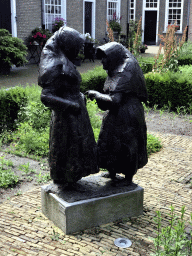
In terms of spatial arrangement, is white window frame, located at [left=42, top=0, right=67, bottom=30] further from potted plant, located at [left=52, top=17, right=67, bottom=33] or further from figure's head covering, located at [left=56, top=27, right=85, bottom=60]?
figure's head covering, located at [left=56, top=27, right=85, bottom=60]

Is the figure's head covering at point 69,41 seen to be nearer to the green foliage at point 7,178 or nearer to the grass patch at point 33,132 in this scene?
the green foliage at point 7,178

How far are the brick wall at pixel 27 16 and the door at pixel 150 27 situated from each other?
47.8 feet

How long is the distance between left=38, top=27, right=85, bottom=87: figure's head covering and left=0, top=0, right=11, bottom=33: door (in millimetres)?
11954

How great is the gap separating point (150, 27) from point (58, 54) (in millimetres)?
26834

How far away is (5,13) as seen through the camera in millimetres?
14250

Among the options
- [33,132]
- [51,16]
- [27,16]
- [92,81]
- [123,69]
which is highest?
[51,16]

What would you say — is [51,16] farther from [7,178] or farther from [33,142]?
[7,178]

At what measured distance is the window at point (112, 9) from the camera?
20.9m

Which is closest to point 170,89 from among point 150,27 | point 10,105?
point 10,105

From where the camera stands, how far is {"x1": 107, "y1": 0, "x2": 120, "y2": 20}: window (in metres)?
20.9

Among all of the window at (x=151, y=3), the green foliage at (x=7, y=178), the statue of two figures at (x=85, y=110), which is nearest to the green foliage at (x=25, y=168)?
the green foliage at (x=7, y=178)

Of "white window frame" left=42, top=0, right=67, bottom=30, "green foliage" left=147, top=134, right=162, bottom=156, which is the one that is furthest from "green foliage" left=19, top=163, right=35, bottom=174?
"white window frame" left=42, top=0, right=67, bottom=30

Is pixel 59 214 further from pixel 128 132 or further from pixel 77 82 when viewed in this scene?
pixel 77 82

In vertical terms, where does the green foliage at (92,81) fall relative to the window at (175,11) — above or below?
below
